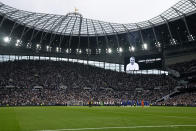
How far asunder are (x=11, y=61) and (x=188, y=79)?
57170mm

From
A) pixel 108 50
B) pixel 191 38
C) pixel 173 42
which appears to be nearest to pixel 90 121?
pixel 191 38

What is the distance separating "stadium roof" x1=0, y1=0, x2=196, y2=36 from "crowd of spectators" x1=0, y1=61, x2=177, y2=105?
1356cm

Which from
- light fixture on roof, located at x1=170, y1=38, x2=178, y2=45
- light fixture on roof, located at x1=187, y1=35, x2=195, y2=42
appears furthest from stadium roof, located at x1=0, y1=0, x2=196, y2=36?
light fixture on roof, located at x1=187, y1=35, x2=195, y2=42

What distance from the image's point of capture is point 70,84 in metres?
73.2

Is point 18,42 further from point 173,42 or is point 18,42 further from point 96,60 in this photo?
point 173,42

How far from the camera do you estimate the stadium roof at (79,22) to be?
56969 millimetres

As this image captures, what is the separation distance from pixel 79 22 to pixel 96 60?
22.6 meters

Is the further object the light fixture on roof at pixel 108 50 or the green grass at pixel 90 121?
the light fixture on roof at pixel 108 50

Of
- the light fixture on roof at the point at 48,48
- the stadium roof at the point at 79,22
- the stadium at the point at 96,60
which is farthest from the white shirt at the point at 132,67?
the light fixture on roof at the point at 48,48

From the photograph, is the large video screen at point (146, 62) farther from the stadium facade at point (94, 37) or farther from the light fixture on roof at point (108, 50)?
the light fixture on roof at point (108, 50)

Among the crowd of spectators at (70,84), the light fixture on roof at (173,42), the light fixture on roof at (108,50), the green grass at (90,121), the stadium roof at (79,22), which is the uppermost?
the stadium roof at (79,22)

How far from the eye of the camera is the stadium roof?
5697 cm

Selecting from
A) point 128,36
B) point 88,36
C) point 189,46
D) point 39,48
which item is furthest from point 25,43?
point 189,46

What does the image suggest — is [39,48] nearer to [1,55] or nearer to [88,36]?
[1,55]
